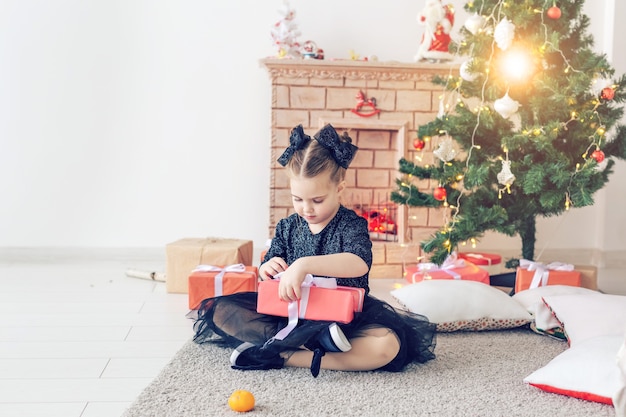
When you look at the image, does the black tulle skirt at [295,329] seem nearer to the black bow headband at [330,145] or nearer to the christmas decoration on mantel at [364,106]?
the black bow headband at [330,145]

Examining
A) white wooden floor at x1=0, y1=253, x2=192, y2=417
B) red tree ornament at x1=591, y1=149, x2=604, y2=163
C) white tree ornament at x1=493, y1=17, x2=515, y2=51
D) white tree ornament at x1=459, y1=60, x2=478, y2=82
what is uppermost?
white tree ornament at x1=493, y1=17, x2=515, y2=51

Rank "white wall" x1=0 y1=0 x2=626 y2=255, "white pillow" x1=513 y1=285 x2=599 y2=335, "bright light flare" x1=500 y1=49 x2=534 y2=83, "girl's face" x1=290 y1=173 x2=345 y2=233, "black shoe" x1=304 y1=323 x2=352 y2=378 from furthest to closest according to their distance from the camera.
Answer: "white wall" x1=0 y1=0 x2=626 y2=255
"bright light flare" x1=500 y1=49 x2=534 y2=83
"white pillow" x1=513 y1=285 x2=599 y2=335
"girl's face" x1=290 y1=173 x2=345 y2=233
"black shoe" x1=304 y1=323 x2=352 y2=378

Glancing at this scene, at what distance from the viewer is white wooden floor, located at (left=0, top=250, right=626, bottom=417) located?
158 centimetres

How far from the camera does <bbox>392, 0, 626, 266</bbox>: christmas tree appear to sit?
257 centimetres

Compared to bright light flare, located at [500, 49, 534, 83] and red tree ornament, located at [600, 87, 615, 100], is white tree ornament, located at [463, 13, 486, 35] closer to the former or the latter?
bright light flare, located at [500, 49, 534, 83]

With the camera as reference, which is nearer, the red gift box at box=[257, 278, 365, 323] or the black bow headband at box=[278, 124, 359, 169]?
the red gift box at box=[257, 278, 365, 323]

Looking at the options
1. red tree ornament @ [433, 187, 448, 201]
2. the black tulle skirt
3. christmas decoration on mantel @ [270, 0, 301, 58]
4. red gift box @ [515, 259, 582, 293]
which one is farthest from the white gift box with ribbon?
christmas decoration on mantel @ [270, 0, 301, 58]

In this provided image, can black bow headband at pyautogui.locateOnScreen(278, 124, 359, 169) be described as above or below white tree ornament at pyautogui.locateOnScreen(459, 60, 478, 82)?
below

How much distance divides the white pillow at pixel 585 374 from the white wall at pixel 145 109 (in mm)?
2151

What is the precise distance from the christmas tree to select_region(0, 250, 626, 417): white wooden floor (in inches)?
21.3

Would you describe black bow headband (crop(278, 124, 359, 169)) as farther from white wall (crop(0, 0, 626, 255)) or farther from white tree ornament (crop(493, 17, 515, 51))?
white wall (crop(0, 0, 626, 255))

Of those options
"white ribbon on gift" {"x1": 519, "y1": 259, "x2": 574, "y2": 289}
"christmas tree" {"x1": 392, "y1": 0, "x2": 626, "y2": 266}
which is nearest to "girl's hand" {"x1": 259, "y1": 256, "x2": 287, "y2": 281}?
"christmas tree" {"x1": 392, "y1": 0, "x2": 626, "y2": 266}

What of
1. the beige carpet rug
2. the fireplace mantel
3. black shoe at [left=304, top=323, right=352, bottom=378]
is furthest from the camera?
the fireplace mantel

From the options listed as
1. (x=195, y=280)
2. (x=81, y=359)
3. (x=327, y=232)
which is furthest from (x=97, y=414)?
(x=195, y=280)
